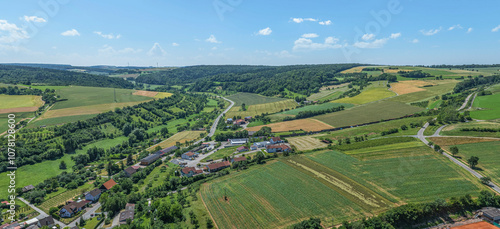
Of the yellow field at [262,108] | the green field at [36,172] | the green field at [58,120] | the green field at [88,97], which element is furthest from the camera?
the yellow field at [262,108]

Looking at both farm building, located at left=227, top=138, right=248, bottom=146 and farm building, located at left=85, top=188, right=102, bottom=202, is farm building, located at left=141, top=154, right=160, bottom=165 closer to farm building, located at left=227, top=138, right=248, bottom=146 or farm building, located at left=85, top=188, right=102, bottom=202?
farm building, located at left=85, top=188, right=102, bottom=202

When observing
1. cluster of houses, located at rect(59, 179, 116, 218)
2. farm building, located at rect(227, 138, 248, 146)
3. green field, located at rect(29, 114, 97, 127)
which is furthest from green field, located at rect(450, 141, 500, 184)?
green field, located at rect(29, 114, 97, 127)

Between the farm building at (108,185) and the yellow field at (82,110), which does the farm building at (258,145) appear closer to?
the farm building at (108,185)

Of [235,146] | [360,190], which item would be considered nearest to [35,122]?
[235,146]

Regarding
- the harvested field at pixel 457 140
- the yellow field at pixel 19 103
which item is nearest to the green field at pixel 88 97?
the yellow field at pixel 19 103

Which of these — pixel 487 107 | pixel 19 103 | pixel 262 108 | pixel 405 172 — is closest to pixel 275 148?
pixel 405 172
